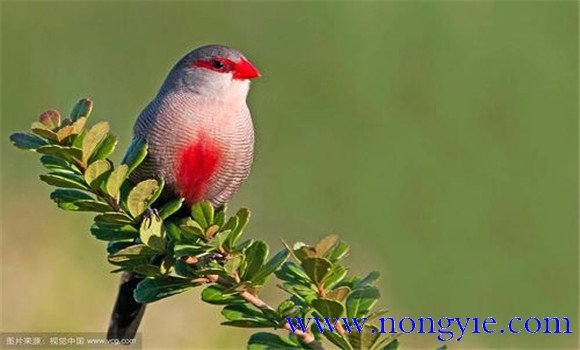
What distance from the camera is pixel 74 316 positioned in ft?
10.4

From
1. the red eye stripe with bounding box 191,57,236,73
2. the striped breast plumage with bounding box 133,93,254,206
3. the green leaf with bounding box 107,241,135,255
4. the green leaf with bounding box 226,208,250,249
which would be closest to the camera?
the green leaf with bounding box 226,208,250,249

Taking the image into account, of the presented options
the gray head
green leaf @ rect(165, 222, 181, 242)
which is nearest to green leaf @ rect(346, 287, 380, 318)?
green leaf @ rect(165, 222, 181, 242)

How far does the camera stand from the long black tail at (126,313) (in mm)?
2555

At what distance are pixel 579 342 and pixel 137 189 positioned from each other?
299cm

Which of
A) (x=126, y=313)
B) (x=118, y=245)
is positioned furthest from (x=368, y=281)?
(x=126, y=313)

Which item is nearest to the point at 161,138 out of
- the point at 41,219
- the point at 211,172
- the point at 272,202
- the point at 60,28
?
the point at 211,172

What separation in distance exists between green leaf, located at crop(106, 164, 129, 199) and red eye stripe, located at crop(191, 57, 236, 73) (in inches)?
47.4

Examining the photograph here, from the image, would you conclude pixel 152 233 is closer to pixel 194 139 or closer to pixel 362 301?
pixel 362 301

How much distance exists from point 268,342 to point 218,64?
1356 mm

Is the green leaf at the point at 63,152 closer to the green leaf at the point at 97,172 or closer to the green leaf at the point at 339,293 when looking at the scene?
the green leaf at the point at 97,172

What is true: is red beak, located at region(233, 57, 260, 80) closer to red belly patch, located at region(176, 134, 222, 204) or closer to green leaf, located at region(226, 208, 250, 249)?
red belly patch, located at region(176, 134, 222, 204)

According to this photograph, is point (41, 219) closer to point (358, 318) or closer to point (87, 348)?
point (87, 348)

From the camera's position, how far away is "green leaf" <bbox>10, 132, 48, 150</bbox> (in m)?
1.61

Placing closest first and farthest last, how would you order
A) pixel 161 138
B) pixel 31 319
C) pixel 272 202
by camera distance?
pixel 161 138, pixel 31 319, pixel 272 202
